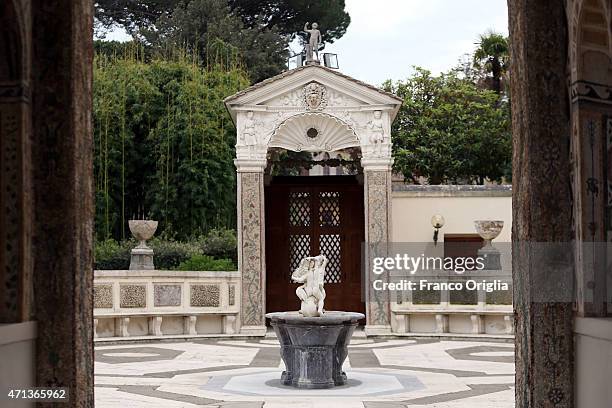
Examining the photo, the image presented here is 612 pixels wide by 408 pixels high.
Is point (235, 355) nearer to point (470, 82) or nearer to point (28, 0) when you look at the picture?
point (28, 0)

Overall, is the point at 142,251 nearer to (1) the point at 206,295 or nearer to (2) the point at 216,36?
(1) the point at 206,295

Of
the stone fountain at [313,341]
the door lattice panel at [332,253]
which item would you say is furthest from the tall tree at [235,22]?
the stone fountain at [313,341]

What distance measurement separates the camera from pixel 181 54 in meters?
30.5

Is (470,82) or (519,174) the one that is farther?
(470,82)

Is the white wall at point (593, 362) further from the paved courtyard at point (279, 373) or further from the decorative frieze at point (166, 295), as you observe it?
the decorative frieze at point (166, 295)

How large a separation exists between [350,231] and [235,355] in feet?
17.0

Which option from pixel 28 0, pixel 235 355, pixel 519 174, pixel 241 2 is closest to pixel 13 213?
pixel 28 0

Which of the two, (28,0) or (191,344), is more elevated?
(28,0)

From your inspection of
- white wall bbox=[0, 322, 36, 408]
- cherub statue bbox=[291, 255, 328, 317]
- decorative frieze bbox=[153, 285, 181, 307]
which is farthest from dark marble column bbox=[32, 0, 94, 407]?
decorative frieze bbox=[153, 285, 181, 307]

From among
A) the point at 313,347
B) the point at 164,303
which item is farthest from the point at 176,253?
the point at 313,347

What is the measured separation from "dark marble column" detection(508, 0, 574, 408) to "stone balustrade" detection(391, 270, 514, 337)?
38.6 feet

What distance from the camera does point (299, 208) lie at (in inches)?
795

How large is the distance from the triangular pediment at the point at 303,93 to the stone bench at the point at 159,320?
3.83m

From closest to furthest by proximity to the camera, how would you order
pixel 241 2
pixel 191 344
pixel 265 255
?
pixel 191 344 → pixel 265 255 → pixel 241 2
